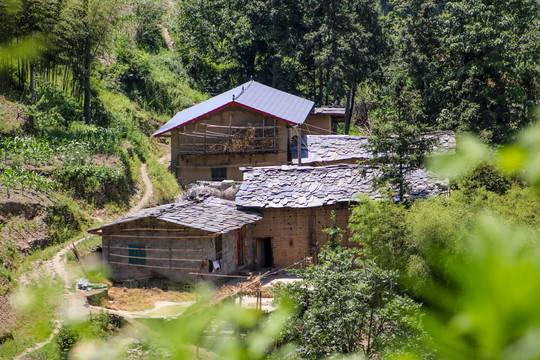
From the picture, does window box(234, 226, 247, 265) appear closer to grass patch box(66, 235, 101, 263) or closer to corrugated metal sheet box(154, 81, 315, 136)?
grass patch box(66, 235, 101, 263)

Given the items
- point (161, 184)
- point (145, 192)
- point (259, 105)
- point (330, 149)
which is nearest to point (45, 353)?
point (145, 192)

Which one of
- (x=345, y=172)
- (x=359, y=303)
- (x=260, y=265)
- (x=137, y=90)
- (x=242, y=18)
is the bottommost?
(x=260, y=265)

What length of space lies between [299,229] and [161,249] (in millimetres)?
4742

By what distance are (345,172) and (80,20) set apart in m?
13.4

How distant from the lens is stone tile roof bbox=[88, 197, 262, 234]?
16.1 m

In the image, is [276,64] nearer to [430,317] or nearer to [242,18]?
[242,18]

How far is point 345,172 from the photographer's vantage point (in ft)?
63.1

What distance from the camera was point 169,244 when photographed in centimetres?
1648

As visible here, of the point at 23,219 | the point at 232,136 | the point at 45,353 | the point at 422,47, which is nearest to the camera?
the point at 45,353

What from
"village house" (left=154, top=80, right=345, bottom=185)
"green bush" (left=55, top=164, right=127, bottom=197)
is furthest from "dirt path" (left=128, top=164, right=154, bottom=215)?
"village house" (left=154, top=80, right=345, bottom=185)

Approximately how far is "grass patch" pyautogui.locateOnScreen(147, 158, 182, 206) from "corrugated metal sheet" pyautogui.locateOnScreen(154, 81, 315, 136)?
1.68 meters

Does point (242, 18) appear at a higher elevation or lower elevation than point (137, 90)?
higher

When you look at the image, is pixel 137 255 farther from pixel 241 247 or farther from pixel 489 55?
pixel 489 55

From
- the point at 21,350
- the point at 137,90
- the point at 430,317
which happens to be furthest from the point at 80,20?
the point at 430,317
